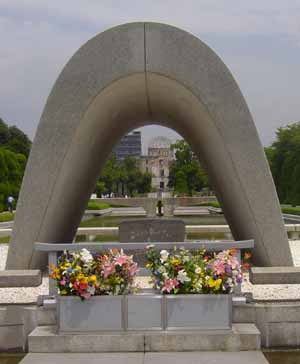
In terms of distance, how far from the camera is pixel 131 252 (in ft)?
36.6

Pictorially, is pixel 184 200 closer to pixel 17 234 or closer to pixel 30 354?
pixel 17 234

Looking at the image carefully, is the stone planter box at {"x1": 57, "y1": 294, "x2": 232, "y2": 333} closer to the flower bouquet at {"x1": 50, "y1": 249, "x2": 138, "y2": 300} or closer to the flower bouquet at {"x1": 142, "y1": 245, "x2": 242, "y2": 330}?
the flower bouquet at {"x1": 142, "y1": 245, "x2": 242, "y2": 330}

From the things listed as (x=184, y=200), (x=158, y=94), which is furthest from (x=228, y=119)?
(x=184, y=200)

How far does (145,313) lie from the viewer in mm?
6617

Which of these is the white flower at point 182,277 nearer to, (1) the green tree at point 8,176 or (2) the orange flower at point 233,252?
(2) the orange flower at point 233,252

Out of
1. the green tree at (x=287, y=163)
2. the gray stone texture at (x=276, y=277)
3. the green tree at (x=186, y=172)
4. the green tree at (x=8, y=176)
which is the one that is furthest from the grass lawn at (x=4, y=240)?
the green tree at (x=186, y=172)

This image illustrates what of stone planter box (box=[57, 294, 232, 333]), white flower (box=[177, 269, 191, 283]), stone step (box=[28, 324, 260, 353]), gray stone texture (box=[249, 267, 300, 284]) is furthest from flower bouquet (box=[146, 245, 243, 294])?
gray stone texture (box=[249, 267, 300, 284])

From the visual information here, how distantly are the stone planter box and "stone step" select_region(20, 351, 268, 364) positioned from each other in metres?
0.30

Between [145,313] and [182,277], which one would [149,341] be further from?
[182,277]

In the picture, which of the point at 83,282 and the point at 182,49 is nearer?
the point at 83,282

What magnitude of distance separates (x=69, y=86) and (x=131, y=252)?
367cm

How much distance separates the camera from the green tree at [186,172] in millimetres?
61062

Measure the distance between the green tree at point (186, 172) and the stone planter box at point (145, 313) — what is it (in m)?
54.2

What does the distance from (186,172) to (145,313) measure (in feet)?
180
